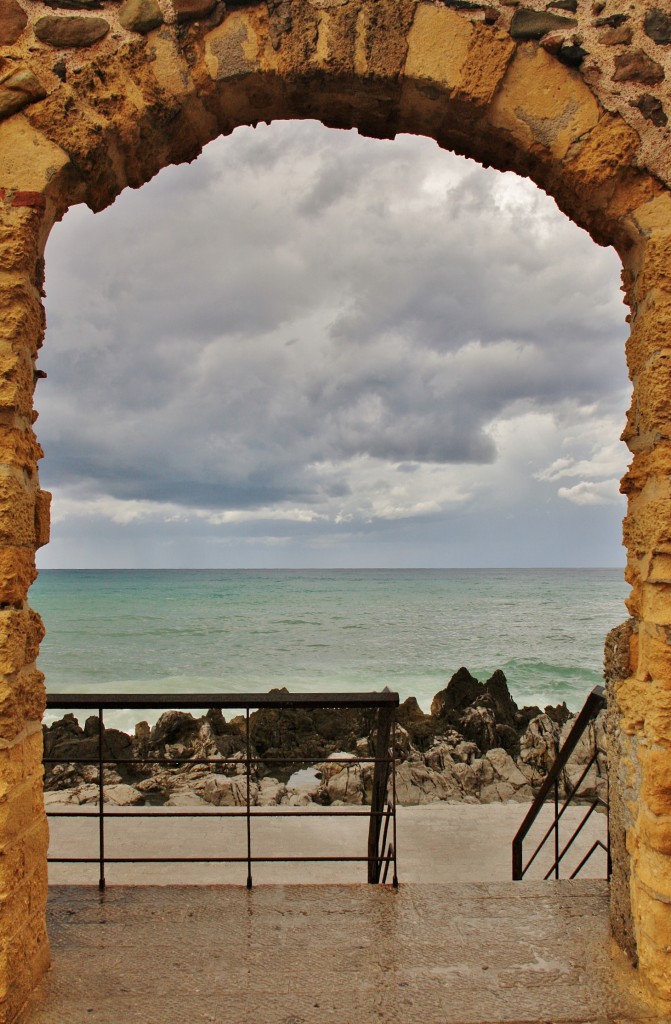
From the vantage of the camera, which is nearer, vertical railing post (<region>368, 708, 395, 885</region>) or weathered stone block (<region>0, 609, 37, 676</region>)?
weathered stone block (<region>0, 609, 37, 676</region>)

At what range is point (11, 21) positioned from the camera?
90.0 inches

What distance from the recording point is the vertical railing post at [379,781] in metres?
2.82

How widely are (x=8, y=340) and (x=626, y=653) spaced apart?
2.45 m

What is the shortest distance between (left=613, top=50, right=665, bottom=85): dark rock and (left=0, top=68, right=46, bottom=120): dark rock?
2102mm

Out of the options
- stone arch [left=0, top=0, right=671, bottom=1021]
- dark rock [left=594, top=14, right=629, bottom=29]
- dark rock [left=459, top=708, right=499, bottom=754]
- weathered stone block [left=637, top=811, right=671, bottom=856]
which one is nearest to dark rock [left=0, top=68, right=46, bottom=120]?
stone arch [left=0, top=0, right=671, bottom=1021]

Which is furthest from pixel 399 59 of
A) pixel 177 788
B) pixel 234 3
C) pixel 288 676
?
pixel 288 676

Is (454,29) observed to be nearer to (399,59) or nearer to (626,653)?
(399,59)

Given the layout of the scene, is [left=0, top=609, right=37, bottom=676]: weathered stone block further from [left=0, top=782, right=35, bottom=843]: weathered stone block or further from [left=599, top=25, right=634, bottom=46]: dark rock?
[left=599, top=25, right=634, bottom=46]: dark rock

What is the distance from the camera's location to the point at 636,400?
2.36m

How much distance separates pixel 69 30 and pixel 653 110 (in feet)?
7.03

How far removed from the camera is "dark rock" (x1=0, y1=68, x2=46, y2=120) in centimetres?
223

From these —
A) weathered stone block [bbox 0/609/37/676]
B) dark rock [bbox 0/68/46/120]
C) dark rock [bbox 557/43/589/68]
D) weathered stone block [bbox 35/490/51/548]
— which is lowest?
weathered stone block [bbox 0/609/37/676]

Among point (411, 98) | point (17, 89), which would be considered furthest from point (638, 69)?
point (17, 89)

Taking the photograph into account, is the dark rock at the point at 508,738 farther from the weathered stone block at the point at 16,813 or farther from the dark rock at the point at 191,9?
the dark rock at the point at 191,9
